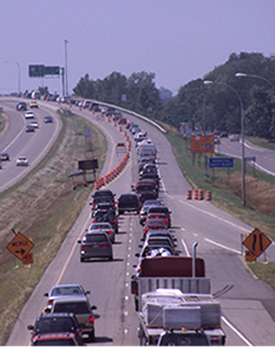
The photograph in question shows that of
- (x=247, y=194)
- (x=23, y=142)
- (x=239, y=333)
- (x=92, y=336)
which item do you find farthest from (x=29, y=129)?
(x=92, y=336)

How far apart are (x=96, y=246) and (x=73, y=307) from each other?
13456 mm

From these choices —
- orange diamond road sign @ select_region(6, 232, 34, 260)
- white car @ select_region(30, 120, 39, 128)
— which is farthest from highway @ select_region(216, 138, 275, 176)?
orange diamond road sign @ select_region(6, 232, 34, 260)

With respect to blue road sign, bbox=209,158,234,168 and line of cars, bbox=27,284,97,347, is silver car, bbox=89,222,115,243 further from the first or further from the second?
blue road sign, bbox=209,158,234,168

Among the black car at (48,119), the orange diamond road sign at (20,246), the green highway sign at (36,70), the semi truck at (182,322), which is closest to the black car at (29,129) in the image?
the black car at (48,119)

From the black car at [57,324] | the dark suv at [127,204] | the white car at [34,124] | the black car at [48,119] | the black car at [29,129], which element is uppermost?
the black car at [48,119]

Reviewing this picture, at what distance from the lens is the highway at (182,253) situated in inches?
754

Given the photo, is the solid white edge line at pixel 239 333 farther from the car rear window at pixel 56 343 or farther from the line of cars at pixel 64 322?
the car rear window at pixel 56 343

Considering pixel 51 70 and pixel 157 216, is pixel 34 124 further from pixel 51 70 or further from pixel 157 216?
pixel 157 216

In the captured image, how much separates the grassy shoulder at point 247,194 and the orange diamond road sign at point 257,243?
1283 mm

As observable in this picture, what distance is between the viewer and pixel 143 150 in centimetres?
8225

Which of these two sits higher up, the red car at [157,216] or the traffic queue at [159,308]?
the traffic queue at [159,308]

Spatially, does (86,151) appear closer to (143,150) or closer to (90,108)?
(143,150)

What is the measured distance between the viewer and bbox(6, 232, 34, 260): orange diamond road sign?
2838 centimetres

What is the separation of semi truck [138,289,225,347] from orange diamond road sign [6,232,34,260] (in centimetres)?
1547
